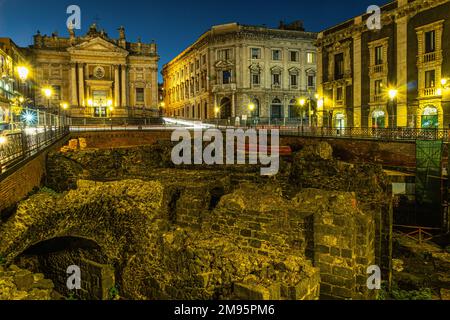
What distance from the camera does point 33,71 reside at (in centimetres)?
5156

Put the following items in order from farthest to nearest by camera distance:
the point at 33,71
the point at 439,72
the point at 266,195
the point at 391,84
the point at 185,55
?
the point at 185,55
the point at 33,71
the point at 391,84
the point at 439,72
the point at 266,195

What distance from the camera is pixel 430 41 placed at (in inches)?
1097

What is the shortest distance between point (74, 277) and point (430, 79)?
28.2 meters

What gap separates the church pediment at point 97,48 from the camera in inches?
1982

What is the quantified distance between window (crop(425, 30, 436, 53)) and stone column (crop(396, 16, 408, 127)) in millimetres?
1737

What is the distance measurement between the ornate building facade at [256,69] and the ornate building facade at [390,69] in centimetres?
1609

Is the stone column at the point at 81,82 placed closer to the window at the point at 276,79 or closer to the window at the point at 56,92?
the window at the point at 56,92

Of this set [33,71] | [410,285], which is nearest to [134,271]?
[410,285]

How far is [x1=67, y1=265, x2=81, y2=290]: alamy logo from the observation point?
771 cm

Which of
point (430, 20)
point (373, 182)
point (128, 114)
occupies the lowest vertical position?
point (373, 182)

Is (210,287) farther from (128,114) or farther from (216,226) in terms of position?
(128,114)

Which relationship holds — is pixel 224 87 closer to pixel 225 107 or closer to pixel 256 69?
pixel 225 107

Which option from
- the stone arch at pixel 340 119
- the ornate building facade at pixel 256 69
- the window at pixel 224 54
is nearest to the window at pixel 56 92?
the ornate building facade at pixel 256 69

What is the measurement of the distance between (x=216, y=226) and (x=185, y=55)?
62.4 metres
